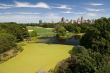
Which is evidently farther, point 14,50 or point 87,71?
point 14,50

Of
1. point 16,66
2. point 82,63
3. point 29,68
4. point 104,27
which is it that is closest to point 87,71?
point 82,63

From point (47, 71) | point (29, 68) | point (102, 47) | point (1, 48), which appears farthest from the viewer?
point (1, 48)

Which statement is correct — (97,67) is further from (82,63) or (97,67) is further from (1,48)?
(1,48)

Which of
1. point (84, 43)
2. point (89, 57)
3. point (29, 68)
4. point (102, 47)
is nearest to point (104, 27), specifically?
point (84, 43)

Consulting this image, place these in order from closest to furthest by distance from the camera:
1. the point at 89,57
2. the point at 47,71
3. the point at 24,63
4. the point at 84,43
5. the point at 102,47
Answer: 1. the point at 89,57
2. the point at 47,71
3. the point at 24,63
4. the point at 102,47
5. the point at 84,43

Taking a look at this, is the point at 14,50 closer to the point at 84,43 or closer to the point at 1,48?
the point at 1,48

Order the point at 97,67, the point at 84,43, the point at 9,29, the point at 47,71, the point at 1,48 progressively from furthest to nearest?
the point at 9,29
the point at 84,43
the point at 1,48
the point at 47,71
the point at 97,67

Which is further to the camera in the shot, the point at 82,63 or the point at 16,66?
the point at 16,66

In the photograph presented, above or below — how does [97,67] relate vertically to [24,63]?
above

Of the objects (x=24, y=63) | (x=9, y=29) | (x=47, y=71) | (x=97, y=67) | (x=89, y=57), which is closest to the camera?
(x=97, y=67)
